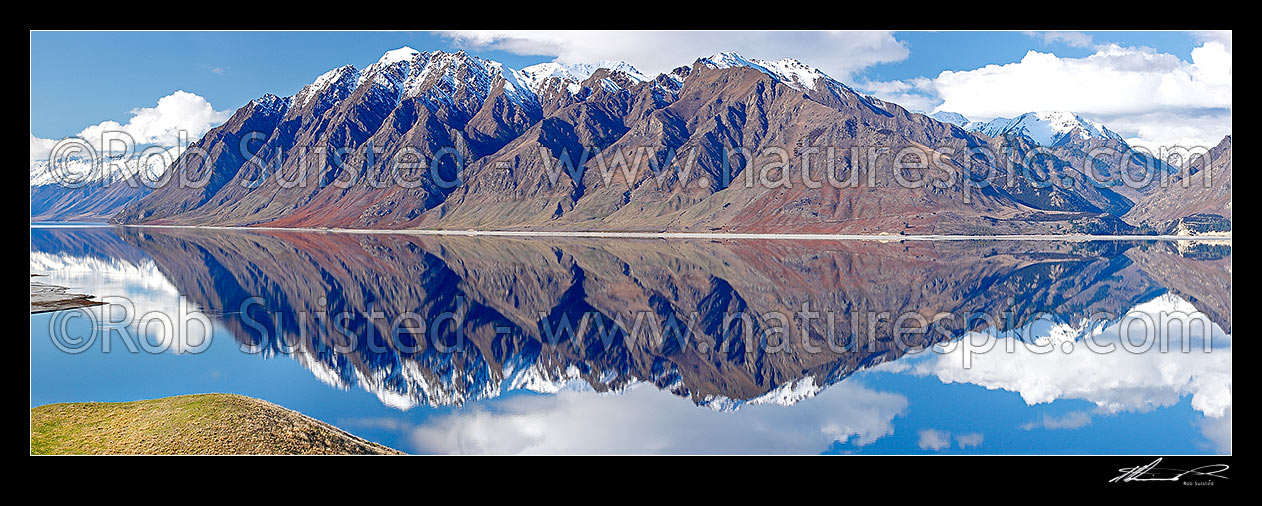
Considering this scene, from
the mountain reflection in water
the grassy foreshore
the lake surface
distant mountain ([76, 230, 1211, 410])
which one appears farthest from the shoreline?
the grassy foreshore

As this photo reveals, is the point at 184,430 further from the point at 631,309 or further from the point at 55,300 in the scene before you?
the point at 55,300
